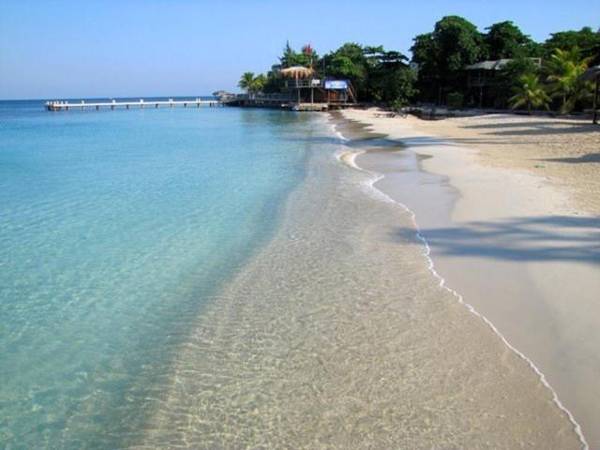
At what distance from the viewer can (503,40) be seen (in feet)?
173

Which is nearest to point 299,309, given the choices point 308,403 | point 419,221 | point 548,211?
point 308,403

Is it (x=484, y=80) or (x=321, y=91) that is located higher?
(x=321, y=91)

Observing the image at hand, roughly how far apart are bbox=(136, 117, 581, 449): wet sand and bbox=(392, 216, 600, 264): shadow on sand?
91 centimetres

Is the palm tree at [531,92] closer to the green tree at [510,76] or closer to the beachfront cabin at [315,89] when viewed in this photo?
the green tree at [510,76]

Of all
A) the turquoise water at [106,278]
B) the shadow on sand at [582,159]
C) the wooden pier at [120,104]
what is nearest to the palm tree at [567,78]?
the shadow on sand at [582,159]

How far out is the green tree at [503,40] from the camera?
52594mm

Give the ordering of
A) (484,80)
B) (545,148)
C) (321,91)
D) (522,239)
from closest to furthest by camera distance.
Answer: (522,239), (545,148), (484,80), (321,91)

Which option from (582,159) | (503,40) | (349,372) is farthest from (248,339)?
(503,40)

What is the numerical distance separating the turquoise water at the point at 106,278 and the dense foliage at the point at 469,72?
76.5 feet

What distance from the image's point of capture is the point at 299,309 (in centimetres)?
620

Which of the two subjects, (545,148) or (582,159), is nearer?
(582,159)

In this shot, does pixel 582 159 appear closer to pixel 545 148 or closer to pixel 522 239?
pixel 545 148

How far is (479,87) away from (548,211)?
4532 centimetres

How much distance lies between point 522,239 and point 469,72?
47.8 metres
